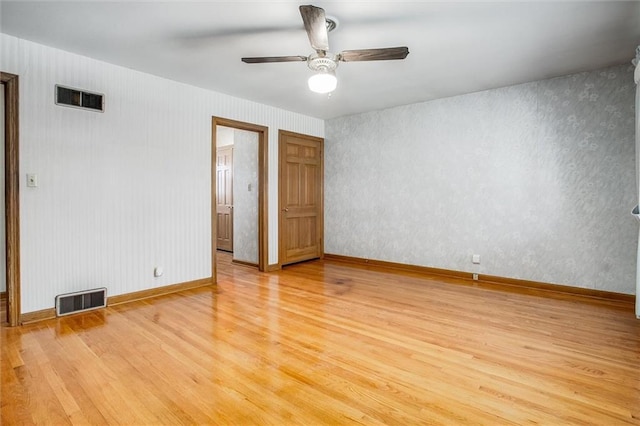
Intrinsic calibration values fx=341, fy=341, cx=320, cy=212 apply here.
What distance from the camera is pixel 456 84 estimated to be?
4355mm

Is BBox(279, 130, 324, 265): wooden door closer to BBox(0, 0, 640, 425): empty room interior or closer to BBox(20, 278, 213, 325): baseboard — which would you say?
BBox(0, 0, 640, 425): empty room interior

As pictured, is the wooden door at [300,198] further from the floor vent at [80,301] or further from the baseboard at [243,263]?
the floor vent at [80,301]

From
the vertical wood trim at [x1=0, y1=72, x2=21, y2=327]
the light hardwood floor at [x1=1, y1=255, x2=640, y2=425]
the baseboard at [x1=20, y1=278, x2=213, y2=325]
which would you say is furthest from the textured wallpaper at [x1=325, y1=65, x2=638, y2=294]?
the vertical wood trim at [x1=0, y1=72, x2=21, y2=327]

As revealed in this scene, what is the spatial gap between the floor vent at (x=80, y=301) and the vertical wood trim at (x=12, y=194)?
31 centimetres

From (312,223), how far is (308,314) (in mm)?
3060

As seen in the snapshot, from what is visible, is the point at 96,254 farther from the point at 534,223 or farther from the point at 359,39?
the point at 534,223

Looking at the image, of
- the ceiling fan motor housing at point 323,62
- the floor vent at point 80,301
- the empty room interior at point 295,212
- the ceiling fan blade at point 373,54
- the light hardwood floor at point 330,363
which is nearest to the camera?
the light hardwood floor at point 330,363

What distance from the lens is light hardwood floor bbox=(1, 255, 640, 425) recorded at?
6.00 ft

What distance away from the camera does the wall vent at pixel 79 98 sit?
3.30 metres

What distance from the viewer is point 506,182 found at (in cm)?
447

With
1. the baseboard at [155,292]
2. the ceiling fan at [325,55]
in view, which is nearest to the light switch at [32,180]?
the baseboard at [155,292]

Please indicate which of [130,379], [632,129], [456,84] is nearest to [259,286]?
[130,379]

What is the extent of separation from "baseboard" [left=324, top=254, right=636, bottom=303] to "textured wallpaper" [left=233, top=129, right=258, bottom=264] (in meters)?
1.63

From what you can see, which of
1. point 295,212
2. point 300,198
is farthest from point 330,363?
point 300,198
